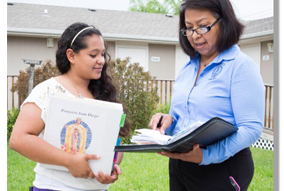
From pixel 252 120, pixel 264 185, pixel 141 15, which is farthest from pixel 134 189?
pixel 141 15

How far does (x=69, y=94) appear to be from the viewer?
79.4 inches

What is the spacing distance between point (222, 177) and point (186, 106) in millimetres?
452

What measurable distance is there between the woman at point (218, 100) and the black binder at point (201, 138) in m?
0.05

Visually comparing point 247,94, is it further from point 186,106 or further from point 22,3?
point 22,3

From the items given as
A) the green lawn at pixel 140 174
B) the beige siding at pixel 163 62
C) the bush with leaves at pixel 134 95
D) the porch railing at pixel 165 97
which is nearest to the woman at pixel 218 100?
the green lawn at pixel 140 174

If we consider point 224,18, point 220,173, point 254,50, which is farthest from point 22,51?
point 220,173

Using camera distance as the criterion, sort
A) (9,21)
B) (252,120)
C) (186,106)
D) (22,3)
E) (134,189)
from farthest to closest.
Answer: (22,3) < (9,21) < (134,189) < (186,106) < (252,120)

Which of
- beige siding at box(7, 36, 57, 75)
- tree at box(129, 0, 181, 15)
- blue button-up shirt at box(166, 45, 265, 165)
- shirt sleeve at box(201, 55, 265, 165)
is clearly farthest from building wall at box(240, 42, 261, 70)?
tree at box(129, 0, 181, 15)

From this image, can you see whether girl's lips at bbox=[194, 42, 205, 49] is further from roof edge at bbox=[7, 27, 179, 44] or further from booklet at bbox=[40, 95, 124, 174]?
roof edge at bbox=[7, 27, 179, 44]

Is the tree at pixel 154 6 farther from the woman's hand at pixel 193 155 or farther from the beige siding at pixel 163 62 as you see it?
the woman's hand at pixel 193 155

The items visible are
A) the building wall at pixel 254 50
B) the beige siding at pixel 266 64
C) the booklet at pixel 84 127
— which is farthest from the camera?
the building wall at pixel 254 50

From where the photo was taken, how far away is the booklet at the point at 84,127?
6.06 feet

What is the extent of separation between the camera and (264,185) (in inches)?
201

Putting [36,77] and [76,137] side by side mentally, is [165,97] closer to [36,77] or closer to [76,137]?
[36,77]
